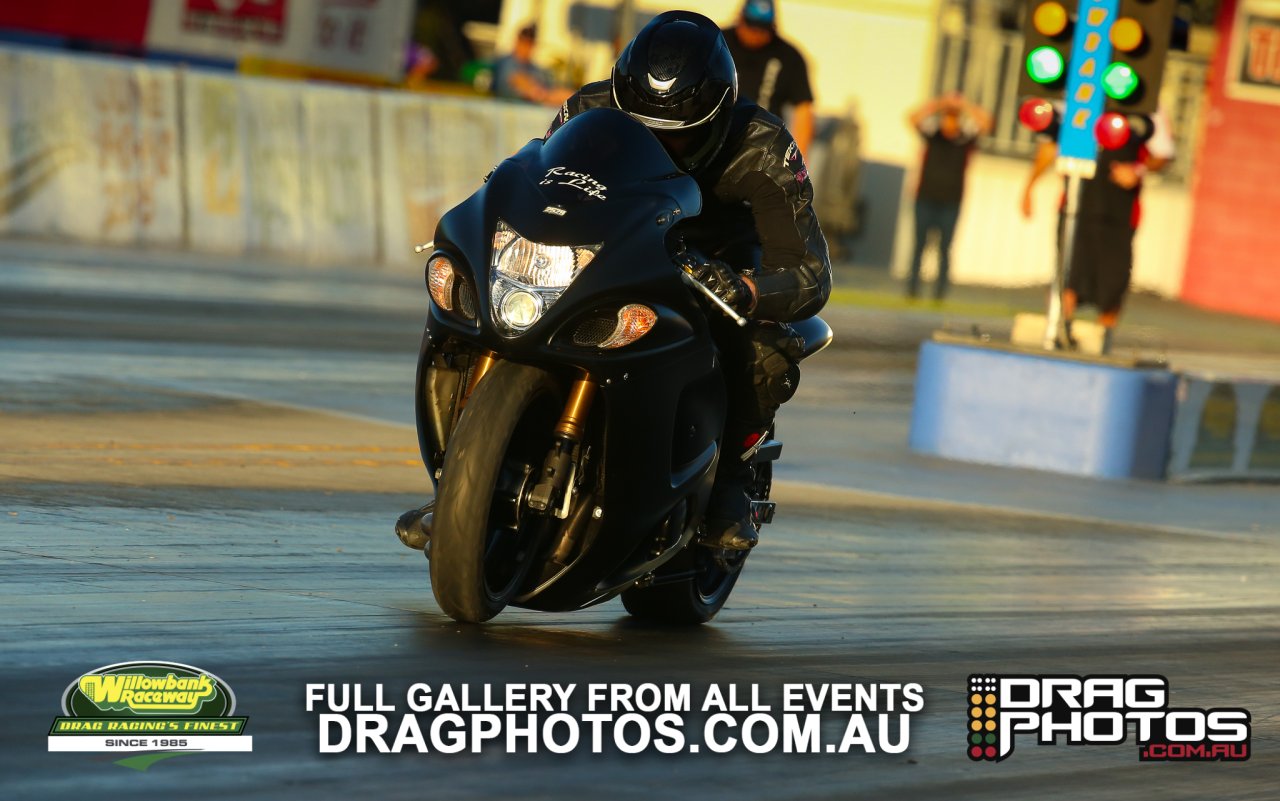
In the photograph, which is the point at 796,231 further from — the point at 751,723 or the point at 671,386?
the point at 751,723

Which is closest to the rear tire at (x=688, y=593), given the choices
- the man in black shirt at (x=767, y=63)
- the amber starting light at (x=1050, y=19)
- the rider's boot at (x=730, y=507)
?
the rider's boot at (x=730, y=507)

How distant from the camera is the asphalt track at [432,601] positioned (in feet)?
17.0

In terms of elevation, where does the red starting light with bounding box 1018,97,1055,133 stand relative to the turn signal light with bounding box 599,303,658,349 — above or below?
above

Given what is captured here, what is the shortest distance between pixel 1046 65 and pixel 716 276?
664 centimetres

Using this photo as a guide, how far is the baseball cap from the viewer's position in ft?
52.7

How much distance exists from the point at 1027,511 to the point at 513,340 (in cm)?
540

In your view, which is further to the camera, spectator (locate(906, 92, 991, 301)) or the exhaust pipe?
spectator (locate(906, 92, 991, 301))

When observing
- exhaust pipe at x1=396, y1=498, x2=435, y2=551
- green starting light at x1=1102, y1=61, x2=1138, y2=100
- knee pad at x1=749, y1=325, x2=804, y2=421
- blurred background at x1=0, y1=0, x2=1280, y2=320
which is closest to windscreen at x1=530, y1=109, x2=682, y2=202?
knee pad at x1=749, y1=325, x2=804, y2=421

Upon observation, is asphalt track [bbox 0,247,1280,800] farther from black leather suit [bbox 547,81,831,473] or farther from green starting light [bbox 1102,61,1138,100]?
green starting light [bbox 1102,61,1138,100]

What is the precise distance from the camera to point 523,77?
24.6 m

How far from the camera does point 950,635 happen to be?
24.0 feet

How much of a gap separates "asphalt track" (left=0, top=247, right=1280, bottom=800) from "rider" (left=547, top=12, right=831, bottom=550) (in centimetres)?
67

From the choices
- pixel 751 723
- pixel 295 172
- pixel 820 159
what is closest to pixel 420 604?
pixel 751 723

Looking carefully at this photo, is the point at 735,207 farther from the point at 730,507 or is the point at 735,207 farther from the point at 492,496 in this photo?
the point at 492,496
